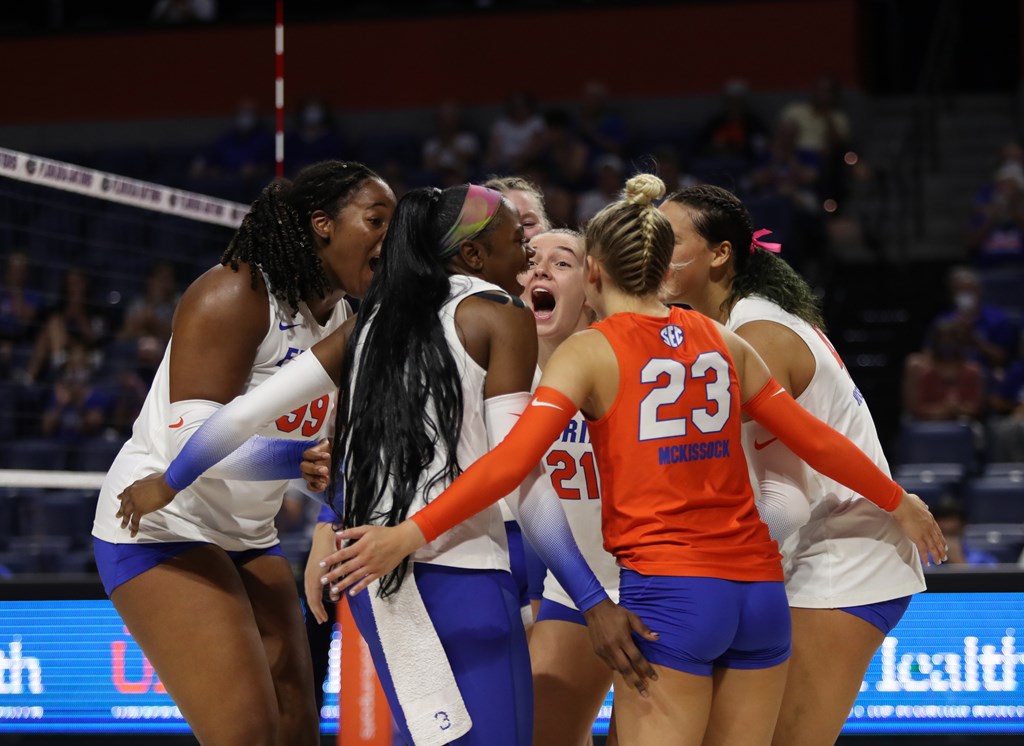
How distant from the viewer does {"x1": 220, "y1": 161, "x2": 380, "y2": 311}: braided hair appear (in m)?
3.42

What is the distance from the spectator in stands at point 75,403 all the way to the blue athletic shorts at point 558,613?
571 centimetres

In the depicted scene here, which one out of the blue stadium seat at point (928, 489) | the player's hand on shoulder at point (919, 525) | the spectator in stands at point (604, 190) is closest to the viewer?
the player's hand on shoulder at point (919, 525)

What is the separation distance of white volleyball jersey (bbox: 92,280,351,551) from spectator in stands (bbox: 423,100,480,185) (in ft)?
27.2

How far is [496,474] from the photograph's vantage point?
8.95 feet

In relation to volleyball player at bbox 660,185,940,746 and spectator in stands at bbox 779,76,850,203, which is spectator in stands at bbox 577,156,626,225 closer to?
spectator in stands at bbox 779,76,850,203

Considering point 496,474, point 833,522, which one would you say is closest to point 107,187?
point 496,474

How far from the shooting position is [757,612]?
113 inches

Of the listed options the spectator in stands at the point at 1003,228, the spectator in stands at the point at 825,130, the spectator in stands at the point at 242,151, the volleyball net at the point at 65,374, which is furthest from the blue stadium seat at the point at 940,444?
the spectator in stands at the point at 242,151

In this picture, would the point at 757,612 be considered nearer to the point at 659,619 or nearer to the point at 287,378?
the point at 659,619

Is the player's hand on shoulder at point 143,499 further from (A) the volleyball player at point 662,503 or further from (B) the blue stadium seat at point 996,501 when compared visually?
(B) the blue stadium seat at point 996,501

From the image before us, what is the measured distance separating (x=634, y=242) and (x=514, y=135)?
30.8ft

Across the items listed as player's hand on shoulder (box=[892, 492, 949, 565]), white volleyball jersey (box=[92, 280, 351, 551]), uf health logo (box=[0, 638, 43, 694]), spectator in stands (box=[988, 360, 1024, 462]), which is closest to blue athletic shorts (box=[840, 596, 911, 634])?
player's hand on shoulder (box=[892, 492, 949, 565])

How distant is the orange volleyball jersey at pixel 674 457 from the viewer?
9.28ft

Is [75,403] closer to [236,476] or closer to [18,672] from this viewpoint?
[18,672]
